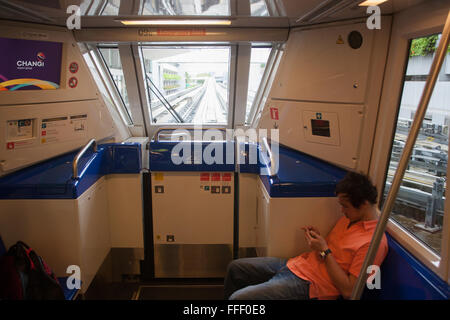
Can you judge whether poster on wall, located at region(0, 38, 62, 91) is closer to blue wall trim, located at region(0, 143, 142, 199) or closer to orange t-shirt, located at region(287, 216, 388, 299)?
blue wall trim, located at region(0, 143, 142, 199)

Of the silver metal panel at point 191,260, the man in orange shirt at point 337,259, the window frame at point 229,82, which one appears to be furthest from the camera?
the window frame at point 229,82

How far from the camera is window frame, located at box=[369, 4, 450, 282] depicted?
1.80m

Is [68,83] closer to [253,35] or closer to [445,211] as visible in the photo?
[253,35]

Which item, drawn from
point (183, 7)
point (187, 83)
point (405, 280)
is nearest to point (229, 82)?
point (187, 83)

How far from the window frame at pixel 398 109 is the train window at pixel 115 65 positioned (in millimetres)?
3104

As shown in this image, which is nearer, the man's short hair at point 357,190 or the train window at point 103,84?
the man's short hair at point 357,190

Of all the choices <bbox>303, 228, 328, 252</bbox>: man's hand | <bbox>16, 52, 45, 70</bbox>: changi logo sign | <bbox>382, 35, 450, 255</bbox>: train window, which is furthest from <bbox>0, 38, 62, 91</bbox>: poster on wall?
<bbox>382, 35, 450, 255</bbox>: train window

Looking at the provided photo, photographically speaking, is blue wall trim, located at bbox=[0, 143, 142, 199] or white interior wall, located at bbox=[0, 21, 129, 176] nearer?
blue wall trim, located at bbox=[0, 143, 142, 199]

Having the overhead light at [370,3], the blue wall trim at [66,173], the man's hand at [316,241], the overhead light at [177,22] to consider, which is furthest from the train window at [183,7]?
the man's hand at [316,241]

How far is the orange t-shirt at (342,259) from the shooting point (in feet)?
6.56

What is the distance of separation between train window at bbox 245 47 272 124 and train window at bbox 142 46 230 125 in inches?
12.3

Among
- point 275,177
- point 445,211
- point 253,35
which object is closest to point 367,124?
point 275,177

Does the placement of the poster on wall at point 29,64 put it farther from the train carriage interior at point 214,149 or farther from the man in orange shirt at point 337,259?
the man in orange shirt at point 337,259

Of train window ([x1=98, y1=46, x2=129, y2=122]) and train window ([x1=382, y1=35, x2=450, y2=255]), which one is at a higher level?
train window ([x1=98, y1=46, x2=129, y2=122])
